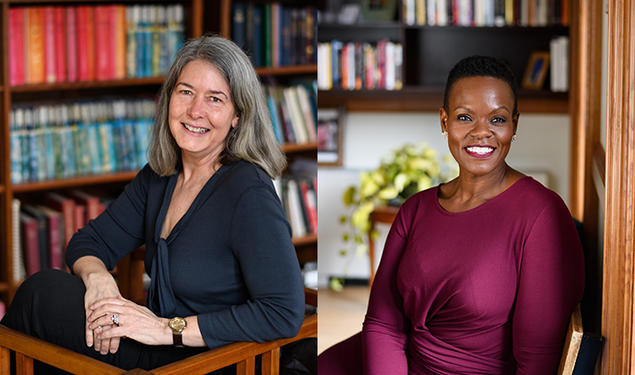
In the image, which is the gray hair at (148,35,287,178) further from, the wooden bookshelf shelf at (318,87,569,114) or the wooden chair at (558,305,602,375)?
the wooden bookshelf shelf at (318,87,569,114)

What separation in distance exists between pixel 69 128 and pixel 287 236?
171cm

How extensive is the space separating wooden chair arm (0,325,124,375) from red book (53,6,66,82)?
1575 millimetres

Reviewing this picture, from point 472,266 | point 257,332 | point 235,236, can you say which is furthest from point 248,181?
point 472,266

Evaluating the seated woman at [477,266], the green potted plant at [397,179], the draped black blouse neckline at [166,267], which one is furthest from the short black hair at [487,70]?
the green potted plant at [397,179]

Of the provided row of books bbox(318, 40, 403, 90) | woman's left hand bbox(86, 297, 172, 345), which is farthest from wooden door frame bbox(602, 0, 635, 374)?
row of books bbox(318, 40, 403, 90)

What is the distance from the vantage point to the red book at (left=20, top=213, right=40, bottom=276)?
9.79 ft

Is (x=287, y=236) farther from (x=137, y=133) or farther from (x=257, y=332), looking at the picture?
(x=137, y=133)

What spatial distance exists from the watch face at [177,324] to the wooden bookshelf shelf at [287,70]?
6.48ft

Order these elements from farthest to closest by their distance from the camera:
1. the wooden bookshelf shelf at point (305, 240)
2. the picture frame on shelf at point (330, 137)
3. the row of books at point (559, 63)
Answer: the picture frame on shelf at point (330, 137), the row of books at point (559, 63), the wooden bookshelf shelf at point (305, 240)

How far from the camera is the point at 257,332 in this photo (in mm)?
1592

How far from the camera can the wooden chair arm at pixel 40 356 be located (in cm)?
142

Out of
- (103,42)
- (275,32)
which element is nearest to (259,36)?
(275,32)

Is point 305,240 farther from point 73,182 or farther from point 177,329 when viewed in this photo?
point 177,329

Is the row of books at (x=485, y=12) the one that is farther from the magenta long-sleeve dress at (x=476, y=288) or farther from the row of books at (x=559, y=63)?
the magenta long-sleeve dress at (x=476, y=288)
